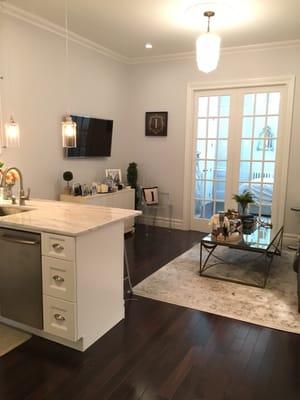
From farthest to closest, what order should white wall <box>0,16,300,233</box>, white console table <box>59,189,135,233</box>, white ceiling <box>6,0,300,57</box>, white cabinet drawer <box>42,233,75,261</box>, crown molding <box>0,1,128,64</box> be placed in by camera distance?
1. white console table <box>59,189,135,233</box>
2. white wall <box>0,16,300,233</box>
3. crown molding <box>0,1,128,64</box>
4. white ceiling <box>6,0,300,57</box>
5. white cabinet drawer <box>42,233,75,261</box>

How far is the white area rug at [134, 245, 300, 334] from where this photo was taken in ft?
9.59

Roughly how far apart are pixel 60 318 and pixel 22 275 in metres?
0.42

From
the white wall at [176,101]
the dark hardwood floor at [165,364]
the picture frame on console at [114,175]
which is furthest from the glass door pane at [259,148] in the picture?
the dark hardwood floor at [165,364]

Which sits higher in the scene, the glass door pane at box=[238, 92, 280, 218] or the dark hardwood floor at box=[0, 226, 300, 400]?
the glass door pane at box=[238, 92, 280, 218]

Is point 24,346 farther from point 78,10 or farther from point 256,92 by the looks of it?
point 256,92

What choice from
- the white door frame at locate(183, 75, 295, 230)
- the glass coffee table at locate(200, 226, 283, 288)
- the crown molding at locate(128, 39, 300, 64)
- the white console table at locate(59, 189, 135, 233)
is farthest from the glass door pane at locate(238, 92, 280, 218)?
the white console table at locate(59, 189, 135, 233)

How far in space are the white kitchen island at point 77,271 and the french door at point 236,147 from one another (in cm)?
312

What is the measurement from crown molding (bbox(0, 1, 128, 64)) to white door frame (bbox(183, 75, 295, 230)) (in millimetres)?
1448

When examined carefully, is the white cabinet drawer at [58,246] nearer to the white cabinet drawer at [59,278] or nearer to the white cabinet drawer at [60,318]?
the white cabinet drawer at [59,278]

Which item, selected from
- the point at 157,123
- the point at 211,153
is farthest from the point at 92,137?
the point at 211,153

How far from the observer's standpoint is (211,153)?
18.2ft

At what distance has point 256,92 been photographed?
16.6 feet

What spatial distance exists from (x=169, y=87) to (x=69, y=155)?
2.16 meters

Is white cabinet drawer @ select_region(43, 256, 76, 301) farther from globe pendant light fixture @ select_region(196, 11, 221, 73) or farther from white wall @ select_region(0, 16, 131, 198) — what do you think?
globe pendant light fixture @ select_region(196, 11, 221, 73)
